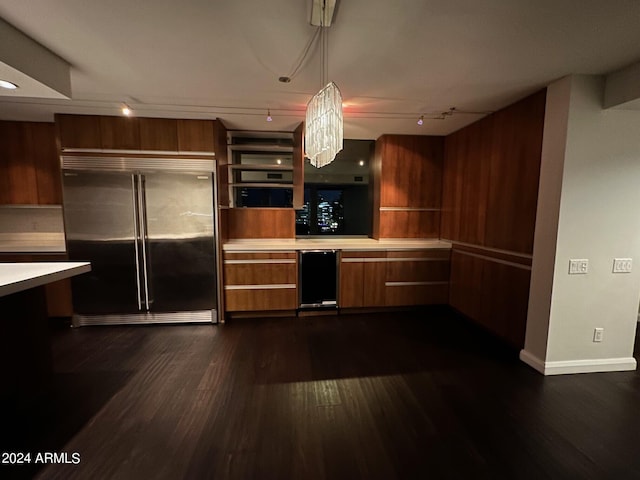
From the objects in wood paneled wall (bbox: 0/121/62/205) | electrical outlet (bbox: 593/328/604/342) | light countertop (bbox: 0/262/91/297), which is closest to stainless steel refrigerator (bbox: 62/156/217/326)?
wood paneled wall (bbox: 0/121/62/205)

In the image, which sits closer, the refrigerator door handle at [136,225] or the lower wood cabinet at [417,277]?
the refrigerator door handle at [136,225]

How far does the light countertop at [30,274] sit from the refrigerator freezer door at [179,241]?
1.12m

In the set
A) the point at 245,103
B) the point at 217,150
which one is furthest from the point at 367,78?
the point at 217,150

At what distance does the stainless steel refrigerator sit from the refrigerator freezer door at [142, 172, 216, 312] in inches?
0.4

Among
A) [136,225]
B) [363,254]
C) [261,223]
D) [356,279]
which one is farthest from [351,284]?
[136,225]

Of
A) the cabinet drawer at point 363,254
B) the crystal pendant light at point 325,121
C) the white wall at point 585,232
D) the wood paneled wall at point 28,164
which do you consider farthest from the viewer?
the cabinet drawer at point 363,254

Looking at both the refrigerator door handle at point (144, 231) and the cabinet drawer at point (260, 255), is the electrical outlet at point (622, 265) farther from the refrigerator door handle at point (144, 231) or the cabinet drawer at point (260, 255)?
the refrigerator door handle at point (144, 231)

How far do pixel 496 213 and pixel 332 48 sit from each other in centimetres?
229

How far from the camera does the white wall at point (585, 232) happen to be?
2223 millimetres

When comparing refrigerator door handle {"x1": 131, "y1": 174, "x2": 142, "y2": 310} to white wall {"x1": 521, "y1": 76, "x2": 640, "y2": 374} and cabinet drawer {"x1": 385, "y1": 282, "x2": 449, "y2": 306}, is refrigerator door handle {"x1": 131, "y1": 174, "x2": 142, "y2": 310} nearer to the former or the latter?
cabinet drawer {"x1": 385, "y1": 282, "x2": 449, "y2": 306}

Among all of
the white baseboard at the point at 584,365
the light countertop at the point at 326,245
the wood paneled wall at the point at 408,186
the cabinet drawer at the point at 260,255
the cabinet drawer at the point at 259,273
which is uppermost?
the wood paneled wall at the point at 408,186

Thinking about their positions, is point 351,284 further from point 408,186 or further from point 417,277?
point 408,186

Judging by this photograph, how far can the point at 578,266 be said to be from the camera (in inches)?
91.7

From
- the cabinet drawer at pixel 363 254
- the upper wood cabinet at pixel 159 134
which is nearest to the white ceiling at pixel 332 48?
the upper wood cabinet at pixel 159 134
